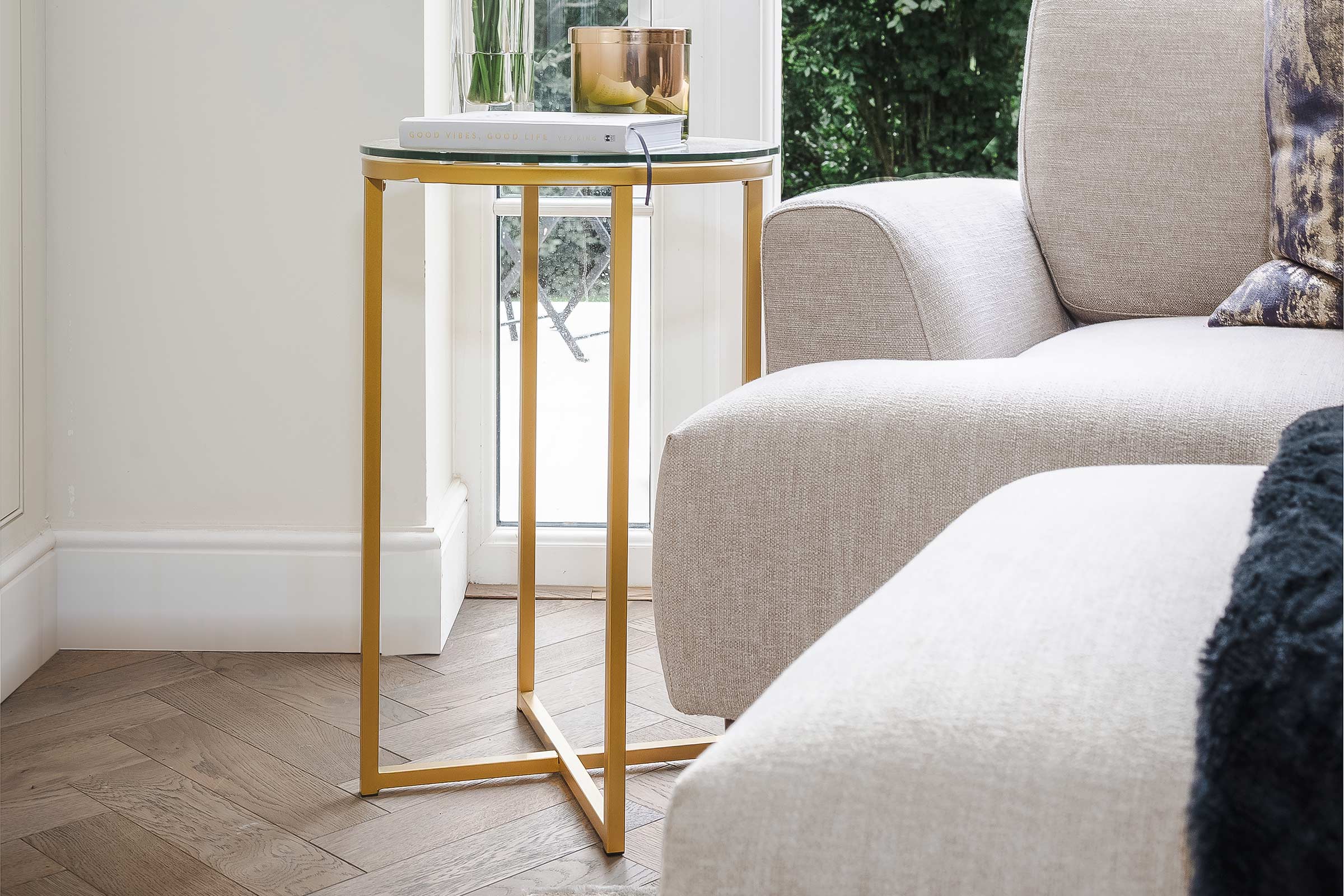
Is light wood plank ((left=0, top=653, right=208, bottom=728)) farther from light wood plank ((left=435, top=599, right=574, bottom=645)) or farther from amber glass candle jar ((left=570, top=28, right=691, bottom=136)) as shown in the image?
amber glass candle jar ((left=570, top=28, right=691, bottom=136))

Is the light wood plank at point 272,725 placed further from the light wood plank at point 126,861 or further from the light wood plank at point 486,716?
the light wood plank at point 126,861

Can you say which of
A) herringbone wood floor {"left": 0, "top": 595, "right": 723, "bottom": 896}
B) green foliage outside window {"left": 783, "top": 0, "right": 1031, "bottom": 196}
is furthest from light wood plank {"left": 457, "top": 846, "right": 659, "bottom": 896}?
green foliage outside window {"left": 783, "top": 0, "right": 1031, "bottom": 196}

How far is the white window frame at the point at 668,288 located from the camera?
1956 millimetres

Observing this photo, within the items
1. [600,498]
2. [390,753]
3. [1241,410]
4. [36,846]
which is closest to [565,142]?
[1241,410]

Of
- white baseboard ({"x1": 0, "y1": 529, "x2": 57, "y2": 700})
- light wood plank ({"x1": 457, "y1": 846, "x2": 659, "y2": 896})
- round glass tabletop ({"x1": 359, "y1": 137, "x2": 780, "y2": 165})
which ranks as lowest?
light wood plank ({"x1": 457, "y1": 846, "x2": 659, "y2": 896})

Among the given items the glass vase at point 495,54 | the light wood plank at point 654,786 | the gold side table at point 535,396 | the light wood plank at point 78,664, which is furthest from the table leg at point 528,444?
the light wood plank at point 78,664

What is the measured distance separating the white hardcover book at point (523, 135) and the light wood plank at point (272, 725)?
2.23 feet

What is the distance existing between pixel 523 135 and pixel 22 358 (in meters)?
0.88

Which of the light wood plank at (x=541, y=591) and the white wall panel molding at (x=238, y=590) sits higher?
the white wall panel molding at (x=238, y=590)

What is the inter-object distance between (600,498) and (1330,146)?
1106 millimetres

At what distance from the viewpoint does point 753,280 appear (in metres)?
1.43

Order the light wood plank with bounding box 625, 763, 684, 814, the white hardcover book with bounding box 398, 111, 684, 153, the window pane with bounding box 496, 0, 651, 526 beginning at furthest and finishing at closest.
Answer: the window pane with bounding box 496, 0, 651, 526 < the light wood plank with bounding box 625, 763, 684, 814 < the white hardcover book with bounding box 398, 111, 684, 153

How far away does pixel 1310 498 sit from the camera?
1.67ft

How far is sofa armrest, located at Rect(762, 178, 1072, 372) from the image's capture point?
126 centimetres
